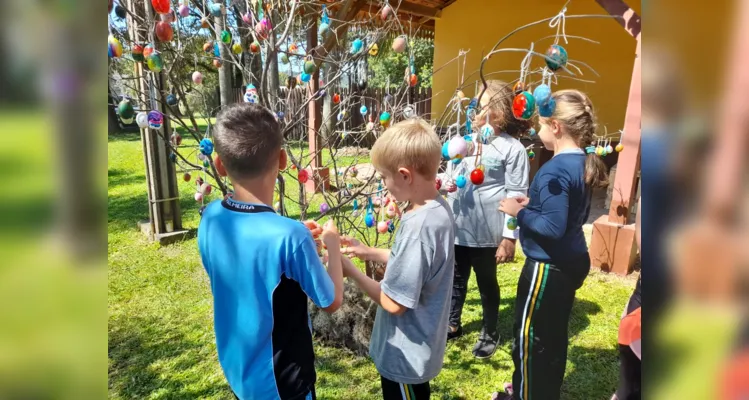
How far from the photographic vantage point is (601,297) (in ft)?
12.3

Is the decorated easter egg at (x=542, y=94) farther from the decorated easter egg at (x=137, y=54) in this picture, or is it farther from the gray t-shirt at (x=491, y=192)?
the decorated easter egg at (x=137, y=54)

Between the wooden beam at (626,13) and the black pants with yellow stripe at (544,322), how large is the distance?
261 centimetres

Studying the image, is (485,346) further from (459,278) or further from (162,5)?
(162,5)

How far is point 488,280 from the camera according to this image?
2.84 meters

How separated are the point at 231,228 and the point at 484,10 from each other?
27.2ft

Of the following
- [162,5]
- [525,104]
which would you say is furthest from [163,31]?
[525,104]

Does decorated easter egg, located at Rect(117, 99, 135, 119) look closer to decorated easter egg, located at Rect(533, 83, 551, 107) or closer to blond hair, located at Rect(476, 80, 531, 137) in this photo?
decorated easter egg, located at Rect(533, 83, 551, 107)

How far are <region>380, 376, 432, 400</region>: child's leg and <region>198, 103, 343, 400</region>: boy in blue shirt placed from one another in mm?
377

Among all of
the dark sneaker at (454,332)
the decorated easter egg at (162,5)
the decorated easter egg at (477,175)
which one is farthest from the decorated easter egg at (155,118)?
the dark sneaker at (454,332)

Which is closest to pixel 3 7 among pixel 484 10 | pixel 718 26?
pixel 718 26

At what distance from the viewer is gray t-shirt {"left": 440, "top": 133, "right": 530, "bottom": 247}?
2.60 meters

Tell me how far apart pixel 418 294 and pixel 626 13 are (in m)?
3.68

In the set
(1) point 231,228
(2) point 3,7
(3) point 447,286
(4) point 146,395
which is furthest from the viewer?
(4) point 146,395

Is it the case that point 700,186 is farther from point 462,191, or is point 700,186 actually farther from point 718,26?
point 462,191
